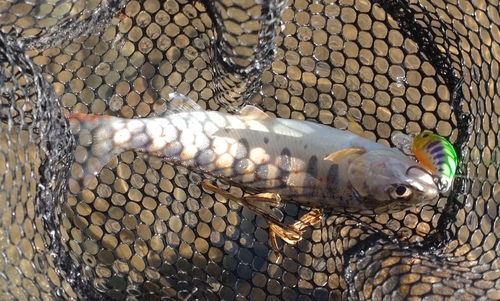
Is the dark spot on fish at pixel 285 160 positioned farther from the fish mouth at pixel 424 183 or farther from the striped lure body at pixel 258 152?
the fish mouth at pixel 424 183

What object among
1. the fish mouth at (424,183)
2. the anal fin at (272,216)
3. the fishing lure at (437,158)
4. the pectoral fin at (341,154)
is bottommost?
the anal fin at (272,216)

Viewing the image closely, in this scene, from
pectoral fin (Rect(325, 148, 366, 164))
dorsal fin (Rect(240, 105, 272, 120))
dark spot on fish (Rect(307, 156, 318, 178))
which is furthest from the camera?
dorsal fin (Rect(240, 105, 272, 120))

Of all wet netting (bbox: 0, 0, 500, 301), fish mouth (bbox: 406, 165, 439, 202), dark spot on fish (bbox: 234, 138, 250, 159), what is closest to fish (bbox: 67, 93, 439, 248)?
dark spot on fish (bbox: 234, 138, 250, 159)

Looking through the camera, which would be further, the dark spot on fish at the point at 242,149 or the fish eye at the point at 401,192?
the dark spot on fish at the point at 242,149

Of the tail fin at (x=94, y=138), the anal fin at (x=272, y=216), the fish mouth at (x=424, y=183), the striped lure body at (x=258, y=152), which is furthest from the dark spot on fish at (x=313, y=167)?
the tail fin at (x=94, y=138)

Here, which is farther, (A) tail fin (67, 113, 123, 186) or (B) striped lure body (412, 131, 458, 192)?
(A) tail fin (67, 113, 123, 186)

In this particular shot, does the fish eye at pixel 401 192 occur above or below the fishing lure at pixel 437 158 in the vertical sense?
below

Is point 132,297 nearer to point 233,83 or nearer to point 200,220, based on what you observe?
point 200,220

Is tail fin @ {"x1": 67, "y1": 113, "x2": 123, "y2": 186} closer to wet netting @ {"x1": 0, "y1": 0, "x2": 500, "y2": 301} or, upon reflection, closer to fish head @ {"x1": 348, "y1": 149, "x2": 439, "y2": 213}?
wet netting @ {"x1": 0, "y1": 0, "x2": 500, "y2": 301}
